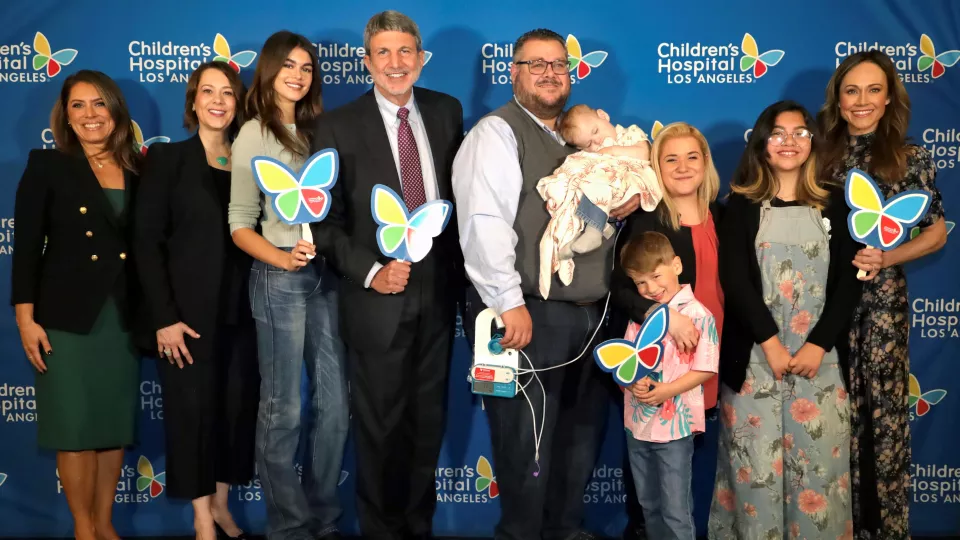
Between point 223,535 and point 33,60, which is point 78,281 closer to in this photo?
point 33,60

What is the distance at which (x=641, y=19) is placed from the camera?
348 centimetres

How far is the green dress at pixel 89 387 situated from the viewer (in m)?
3.06

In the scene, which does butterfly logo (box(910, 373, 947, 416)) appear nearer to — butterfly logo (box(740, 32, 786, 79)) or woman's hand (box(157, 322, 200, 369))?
butterfly logo (box(740, 32, 786, 79))

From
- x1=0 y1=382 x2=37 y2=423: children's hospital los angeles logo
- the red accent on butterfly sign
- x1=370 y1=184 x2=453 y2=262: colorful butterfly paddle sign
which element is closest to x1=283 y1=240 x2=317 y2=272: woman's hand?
x1=370 y1=184 x2=453 y2=262: colorful butterfly paddle sign

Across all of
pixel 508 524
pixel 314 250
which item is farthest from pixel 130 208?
pixel 508 524

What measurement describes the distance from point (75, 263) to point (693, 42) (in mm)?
2582

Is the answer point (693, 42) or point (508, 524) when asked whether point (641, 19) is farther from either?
point (508, 524)

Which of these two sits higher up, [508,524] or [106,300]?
[106,300]

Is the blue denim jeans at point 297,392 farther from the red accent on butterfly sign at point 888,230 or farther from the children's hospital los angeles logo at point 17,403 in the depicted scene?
the red accent on butterfly sign at point 888,230

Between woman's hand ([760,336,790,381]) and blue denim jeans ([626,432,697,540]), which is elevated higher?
woman's hand ([760,336,790,381])

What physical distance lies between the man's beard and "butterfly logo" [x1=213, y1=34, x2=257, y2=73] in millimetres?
1251

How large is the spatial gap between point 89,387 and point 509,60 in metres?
2.08

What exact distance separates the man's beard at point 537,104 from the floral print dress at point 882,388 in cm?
108

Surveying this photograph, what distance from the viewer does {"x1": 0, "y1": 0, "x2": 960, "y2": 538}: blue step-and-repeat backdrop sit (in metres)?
3.47
